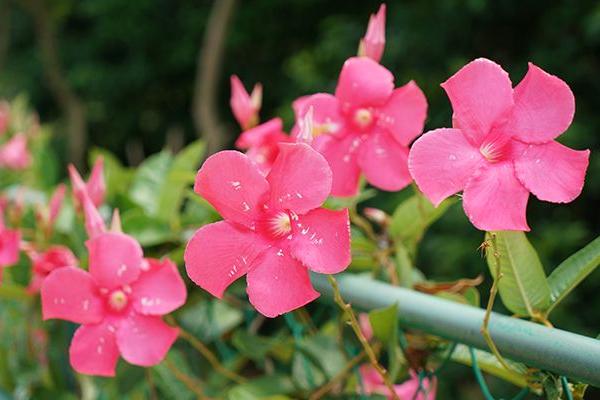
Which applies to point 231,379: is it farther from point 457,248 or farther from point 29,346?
point 457,248

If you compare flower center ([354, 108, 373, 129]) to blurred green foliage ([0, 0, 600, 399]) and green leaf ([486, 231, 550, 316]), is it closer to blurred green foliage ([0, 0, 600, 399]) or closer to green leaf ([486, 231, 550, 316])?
green leaf ([486, 231, 550, 316])

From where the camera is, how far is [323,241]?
1.72 feet

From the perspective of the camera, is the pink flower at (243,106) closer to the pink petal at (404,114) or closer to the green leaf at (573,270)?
the pink petal at (404,114)

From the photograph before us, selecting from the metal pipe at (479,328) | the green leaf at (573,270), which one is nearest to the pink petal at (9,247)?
the metal pipe at (479,328)

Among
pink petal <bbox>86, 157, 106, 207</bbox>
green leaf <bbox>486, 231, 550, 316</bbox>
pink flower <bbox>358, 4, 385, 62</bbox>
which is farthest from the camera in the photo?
pink petal <bbox>86, 157, 106, 207</bbox>

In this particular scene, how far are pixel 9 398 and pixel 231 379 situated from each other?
1.26 ft

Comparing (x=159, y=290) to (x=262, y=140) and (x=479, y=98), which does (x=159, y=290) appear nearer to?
(x=262, y=140)

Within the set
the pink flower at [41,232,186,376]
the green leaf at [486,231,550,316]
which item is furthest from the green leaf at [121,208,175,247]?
the green leaf at [486,231,550,316]

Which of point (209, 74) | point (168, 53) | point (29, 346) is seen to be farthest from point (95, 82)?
point (29, 346)

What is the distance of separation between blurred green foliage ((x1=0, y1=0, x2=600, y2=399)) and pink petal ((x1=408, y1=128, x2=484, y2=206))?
35 cm

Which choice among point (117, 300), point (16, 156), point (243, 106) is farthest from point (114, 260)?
point (16, 156)

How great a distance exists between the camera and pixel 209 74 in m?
4.61

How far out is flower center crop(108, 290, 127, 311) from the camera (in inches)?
27.0

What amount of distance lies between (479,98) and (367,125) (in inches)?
6.8
